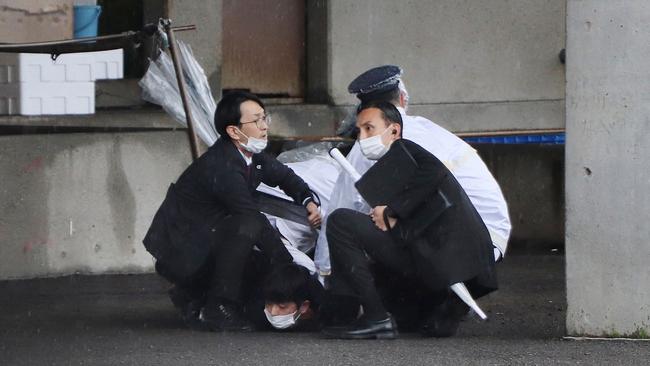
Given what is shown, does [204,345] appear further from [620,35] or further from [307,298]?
[620,35]

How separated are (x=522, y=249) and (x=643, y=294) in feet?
14.3

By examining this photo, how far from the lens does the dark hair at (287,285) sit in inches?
283

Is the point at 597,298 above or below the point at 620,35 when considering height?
below

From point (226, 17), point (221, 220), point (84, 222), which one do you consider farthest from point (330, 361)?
point (226, 17)

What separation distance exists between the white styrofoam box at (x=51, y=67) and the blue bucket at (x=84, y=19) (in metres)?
0.36

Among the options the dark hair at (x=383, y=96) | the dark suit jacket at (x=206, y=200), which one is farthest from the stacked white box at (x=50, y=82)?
the dark hair at (x=383, y=96)

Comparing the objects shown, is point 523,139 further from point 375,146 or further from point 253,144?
point 375,146

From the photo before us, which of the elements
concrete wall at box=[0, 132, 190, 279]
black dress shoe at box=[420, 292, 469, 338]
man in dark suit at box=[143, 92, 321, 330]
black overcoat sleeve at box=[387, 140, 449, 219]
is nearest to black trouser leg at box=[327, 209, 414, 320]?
black overcoat sleeve at box=[387, 140, 449, 219]

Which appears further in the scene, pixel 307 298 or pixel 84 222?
pixel 84 222

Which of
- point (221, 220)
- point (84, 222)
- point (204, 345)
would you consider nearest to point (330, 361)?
point (204, 345)

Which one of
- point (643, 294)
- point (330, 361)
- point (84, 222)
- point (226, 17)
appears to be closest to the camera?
point (330, 361)

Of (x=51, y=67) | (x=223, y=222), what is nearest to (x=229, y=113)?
(x=223, y=222)

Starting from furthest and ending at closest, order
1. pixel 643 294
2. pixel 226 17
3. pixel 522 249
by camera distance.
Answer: pixel 522 249
pixel 226 17
pixel 643 294

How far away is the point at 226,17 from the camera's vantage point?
1027cm
